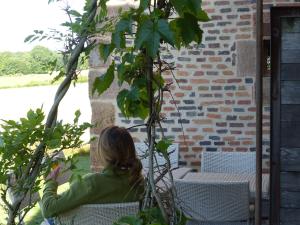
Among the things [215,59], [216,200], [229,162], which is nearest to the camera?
[216,200]

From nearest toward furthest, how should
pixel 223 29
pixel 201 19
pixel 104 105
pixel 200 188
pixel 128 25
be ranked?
pixel 128 25 → pixel 201 19 → pixel 200 188 → pixel 223 29 → pixel 104 105

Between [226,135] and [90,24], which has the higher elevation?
[90,24]

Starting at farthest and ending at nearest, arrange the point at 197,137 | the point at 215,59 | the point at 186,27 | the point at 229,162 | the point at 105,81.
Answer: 1. the point at 197,137
2. the point at 215,59
3. the point at 229,162
4. the point at 105,81
5. the point at 186,27

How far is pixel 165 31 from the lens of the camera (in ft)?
5.58

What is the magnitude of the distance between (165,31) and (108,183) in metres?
1.32

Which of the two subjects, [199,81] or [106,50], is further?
[199,81]

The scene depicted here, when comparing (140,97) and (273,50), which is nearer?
(140,97)

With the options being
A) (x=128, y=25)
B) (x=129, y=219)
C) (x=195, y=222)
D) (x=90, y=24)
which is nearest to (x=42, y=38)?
(x=90, y=24)

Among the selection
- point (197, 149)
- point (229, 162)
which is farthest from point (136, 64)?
point (197, 149)

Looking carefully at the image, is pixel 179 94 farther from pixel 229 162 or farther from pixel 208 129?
pixel 229 162

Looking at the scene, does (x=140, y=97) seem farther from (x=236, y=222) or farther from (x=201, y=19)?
(x=236, y=222)

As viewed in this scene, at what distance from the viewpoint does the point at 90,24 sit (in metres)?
1.87

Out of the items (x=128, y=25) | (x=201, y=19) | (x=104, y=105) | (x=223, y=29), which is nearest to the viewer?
(x=128, y=25)

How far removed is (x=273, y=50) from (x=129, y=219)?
4.77 feet
